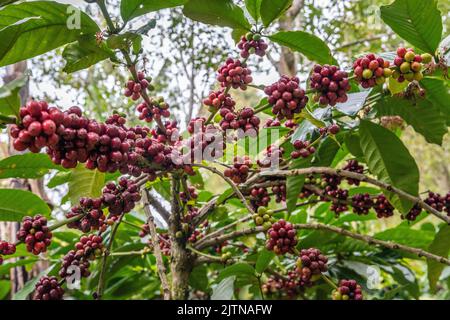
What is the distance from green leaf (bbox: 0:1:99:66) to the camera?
0.92 meters

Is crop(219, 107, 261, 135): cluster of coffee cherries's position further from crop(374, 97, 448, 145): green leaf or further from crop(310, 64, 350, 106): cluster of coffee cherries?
crop(374, 97, 448, 145): green leaf

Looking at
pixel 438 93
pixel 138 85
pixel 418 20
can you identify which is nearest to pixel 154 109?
pixel 138 85

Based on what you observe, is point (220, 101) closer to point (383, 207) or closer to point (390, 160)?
point (390, 160)

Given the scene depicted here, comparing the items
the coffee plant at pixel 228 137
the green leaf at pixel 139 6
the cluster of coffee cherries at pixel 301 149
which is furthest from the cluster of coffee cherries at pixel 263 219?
the green leaf at pixel 139 6

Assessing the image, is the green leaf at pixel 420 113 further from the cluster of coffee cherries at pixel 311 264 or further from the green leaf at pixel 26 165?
the green leaf at pixel 26 165

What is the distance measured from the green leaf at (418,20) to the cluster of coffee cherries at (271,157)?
0.45m

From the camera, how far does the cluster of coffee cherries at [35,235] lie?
3.10 ft

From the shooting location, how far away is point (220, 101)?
112 cm

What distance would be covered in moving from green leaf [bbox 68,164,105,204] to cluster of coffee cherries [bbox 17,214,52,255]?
7.4 inches

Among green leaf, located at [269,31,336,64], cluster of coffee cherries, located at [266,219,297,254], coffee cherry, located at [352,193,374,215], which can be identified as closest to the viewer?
cluster of coffee cherries, located at [266,219,297,254]

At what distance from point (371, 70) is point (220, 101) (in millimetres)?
375

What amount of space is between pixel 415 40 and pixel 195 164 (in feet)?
2.10

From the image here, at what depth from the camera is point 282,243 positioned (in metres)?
1.01

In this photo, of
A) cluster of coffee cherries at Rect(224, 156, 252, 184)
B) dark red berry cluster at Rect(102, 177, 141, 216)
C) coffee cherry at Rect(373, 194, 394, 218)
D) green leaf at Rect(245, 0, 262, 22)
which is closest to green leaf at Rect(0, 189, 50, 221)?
dark red berry cluster at Rect(102, 177, 141, 216)
